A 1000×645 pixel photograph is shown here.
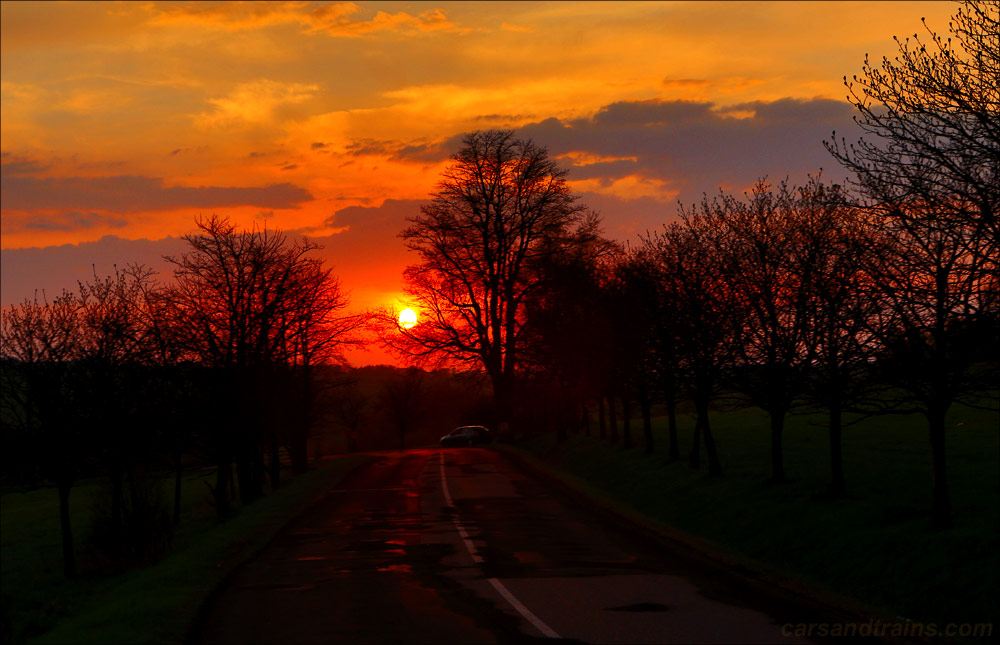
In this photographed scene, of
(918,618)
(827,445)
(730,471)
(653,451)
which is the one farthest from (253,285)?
(918,618)

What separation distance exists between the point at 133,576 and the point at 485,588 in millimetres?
12057

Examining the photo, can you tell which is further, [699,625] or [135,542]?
[135,542]

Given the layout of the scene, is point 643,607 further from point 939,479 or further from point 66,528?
point 66,528

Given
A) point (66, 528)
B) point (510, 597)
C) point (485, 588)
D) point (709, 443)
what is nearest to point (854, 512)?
point (485, 588)

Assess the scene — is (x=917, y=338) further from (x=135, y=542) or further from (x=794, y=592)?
(x=135, y=542)

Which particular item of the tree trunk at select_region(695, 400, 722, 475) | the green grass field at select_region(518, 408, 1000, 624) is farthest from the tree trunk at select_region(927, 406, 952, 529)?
the tree trunk at select_region(695, 400, 722, 475)

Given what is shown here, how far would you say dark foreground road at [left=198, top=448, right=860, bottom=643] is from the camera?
12656mm

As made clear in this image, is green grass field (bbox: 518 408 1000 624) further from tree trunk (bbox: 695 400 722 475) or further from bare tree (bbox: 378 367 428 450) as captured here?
bare tree (bbox: 378 367 428 450)

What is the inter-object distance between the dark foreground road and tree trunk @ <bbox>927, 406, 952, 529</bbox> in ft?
12.8

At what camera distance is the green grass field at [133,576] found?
14391mm

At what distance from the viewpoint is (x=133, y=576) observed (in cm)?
2394

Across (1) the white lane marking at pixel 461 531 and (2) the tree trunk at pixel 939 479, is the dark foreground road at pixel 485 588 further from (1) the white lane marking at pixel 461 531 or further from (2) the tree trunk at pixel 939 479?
(2) the tree trunk at pixel 939 479

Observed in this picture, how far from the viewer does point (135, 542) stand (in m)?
29.9

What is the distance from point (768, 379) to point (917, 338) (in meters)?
8.52
